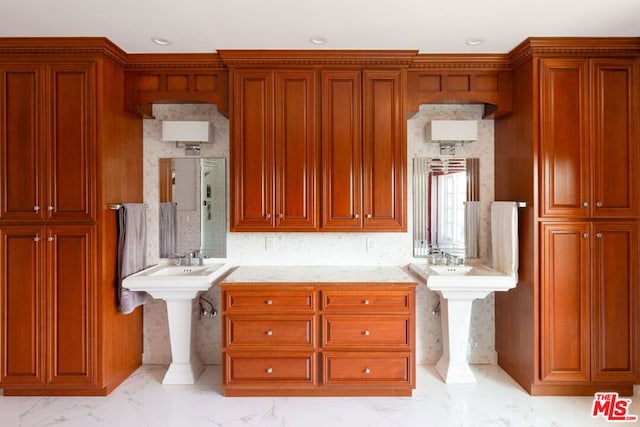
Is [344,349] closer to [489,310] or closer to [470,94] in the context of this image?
[489,310]

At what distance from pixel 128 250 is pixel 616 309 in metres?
3.59

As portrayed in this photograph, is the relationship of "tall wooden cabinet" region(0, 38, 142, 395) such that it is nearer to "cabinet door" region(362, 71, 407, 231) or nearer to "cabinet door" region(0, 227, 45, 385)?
"cabinet door" region(0, 227, 45, 385)

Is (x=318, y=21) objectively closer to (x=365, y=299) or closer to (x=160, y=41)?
(x=160, y=41)

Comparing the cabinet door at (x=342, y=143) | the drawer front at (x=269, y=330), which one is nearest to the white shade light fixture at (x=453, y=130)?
the cabinet door at (x=342, y=143)

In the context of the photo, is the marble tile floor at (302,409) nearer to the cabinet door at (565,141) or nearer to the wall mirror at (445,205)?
the wall mirror at (445,205)

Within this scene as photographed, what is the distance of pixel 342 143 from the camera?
9.83ft

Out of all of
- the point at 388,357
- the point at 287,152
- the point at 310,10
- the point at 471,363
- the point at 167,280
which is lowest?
the point at 471,363

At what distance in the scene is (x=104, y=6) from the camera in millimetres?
2299

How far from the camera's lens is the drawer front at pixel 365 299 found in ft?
8.95

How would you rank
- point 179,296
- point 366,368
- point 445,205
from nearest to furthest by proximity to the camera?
point 366,368, point 179,296, point 445,205

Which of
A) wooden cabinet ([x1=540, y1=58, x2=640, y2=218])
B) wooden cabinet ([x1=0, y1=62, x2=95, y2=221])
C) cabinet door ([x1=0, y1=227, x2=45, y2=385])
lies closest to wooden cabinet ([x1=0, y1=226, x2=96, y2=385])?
cabinet door ([x1=0, y1=227, x2=45, y2=385])

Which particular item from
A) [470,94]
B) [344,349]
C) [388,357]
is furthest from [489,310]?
[470,94]

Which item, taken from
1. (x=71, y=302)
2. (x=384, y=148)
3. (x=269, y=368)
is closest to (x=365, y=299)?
(x=269, y=368)

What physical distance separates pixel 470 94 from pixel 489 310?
1840 mm
